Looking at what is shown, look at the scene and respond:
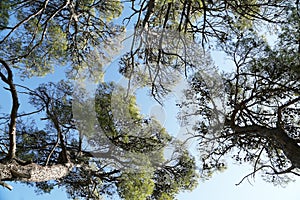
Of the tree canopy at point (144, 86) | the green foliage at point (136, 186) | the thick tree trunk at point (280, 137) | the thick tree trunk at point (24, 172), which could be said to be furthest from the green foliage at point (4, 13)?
the thick tree trunk at point (280, 137)

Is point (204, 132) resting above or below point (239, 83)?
below

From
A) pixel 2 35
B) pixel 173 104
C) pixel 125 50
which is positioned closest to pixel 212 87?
pixel 173 104

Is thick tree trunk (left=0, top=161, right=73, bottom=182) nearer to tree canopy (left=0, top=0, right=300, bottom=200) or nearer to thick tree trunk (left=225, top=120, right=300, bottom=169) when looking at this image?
tree canopy (left=0, top=0, right=300, bottom=200)

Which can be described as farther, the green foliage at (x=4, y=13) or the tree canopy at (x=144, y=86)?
the green foliage at (x=4, y=13)

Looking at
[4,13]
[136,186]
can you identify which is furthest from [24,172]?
[4,13]

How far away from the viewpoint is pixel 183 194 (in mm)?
3193

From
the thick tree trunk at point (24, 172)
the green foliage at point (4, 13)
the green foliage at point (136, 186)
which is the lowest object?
the thick tree trunk at point (24, 172)

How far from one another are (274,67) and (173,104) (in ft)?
4.38

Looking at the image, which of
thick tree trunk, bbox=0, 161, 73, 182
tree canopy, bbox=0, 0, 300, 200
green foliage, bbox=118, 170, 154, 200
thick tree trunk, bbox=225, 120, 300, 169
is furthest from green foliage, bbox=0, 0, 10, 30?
thick tree trunk, bbox=225, 120, 300, 169

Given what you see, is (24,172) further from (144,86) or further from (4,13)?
(4,13)

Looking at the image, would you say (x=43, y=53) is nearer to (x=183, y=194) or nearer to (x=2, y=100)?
(x=2, y=100)

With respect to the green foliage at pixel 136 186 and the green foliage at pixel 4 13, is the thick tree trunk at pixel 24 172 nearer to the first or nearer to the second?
the green foliage at pixel 136 186

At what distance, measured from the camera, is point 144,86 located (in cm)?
165

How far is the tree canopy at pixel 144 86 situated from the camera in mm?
1787
